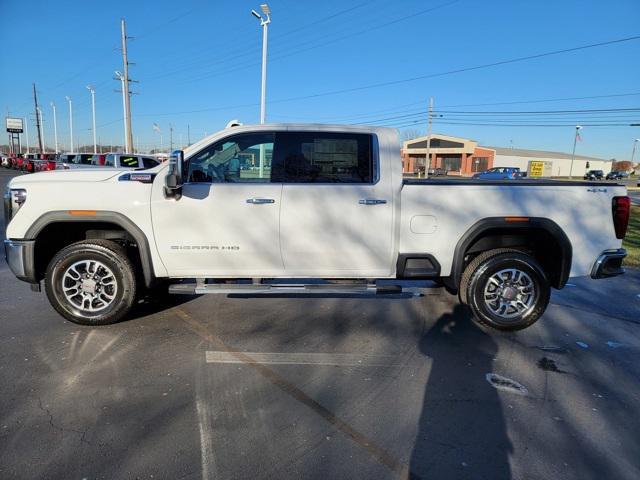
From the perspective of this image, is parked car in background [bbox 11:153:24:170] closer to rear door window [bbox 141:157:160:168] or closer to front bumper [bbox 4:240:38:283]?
rear door window [bbox 141:157:160:168]

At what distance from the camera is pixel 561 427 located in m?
2.93

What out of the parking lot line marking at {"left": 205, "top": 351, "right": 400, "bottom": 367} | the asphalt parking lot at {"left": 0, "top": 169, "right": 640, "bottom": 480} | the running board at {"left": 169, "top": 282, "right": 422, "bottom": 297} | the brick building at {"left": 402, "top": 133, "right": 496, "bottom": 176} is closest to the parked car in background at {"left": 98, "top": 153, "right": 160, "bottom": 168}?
the asphalt parking lot at {"left": 0, "top": 169, "right": 640, "bottom": 480}

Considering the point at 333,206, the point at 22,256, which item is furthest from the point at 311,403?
the point at 22,256

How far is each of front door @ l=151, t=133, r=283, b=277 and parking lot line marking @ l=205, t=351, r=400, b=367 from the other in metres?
0.87

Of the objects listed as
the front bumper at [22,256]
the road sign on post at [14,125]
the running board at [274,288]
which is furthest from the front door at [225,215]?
the road sign on post at [14,125]

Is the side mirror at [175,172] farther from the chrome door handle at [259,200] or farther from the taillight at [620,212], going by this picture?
the taillight at [620,212]

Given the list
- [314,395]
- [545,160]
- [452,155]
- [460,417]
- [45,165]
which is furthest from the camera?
[545,160]

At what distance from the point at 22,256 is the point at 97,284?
0.74m

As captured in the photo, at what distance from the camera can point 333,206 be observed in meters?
4.29

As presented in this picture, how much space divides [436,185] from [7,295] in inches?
214

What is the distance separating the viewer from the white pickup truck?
4.23 meters

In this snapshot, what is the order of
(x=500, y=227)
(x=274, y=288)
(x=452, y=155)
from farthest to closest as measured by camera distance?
1. (x=452, y=155)
2. (x=500, y=227)
3. (x=274, y=288)

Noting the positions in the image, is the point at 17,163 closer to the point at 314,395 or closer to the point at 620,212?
the point at 314,395

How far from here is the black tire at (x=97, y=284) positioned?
4312 mm
